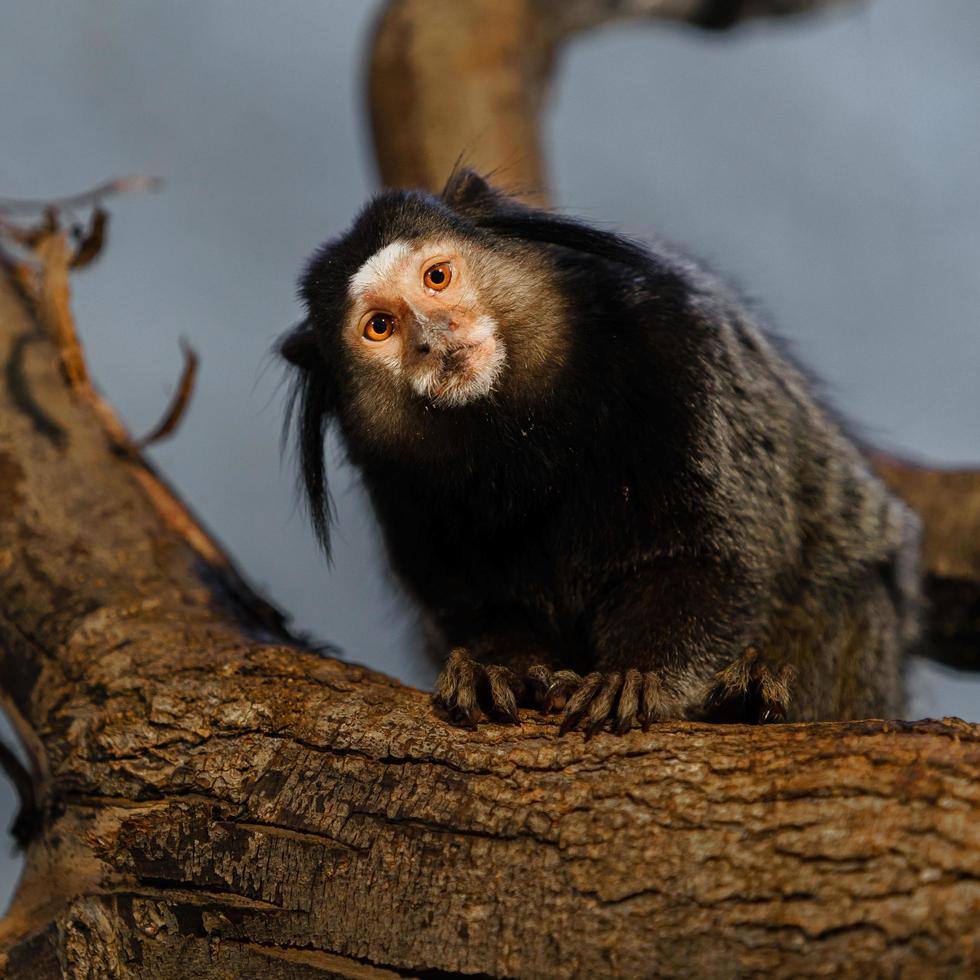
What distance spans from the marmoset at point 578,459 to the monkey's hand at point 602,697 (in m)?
0.21

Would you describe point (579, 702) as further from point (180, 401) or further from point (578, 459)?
point (180, 401)

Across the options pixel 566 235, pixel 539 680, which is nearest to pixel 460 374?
pixel 566 235

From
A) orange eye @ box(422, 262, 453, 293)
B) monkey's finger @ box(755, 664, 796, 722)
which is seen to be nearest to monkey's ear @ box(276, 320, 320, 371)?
orange eye @ box(422, 262, 453, 293)

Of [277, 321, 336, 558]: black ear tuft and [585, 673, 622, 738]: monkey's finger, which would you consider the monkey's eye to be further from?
[585, 673, 622, 738]: monkey's finger

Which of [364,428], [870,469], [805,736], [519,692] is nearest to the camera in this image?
[805,736]

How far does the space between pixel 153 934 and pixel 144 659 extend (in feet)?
2.10

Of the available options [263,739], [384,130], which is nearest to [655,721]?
[263,739]

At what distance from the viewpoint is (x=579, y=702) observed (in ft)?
7.39

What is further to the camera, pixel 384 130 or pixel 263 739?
pixel 384 130

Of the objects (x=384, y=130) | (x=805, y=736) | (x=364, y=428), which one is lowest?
(x=805, y=736)

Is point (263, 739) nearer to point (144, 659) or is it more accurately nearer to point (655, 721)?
point (144, 659)

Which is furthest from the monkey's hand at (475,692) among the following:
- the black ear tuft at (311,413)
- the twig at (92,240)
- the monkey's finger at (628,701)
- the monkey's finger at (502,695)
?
the twig at (92,240)

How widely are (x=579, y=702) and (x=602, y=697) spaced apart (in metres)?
0.05

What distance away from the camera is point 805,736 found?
197 cm
